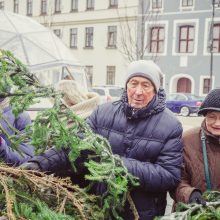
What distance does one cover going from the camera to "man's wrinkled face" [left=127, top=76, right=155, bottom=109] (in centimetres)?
250

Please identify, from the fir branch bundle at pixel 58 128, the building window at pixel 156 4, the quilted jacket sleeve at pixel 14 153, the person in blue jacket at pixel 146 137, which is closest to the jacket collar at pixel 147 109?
the person in blue jacket at pixel 146 137

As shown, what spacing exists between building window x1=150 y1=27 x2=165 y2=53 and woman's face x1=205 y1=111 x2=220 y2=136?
30894 millimetres

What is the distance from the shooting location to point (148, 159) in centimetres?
247

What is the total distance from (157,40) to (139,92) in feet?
102

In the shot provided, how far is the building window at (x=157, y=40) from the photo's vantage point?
109 feet

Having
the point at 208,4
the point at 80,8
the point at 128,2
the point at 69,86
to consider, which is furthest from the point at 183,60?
the point at 69,86

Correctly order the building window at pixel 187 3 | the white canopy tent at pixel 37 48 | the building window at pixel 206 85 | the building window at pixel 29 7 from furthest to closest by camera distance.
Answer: the building window at pixel 29 7 → the building window at pixel 187 3 → the building window at pixel 206 85 → the white canopy tent at pixel 37 48

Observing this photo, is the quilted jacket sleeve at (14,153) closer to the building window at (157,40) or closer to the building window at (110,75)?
the building window at (157,40)

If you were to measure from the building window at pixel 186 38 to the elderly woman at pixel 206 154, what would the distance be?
29893mm

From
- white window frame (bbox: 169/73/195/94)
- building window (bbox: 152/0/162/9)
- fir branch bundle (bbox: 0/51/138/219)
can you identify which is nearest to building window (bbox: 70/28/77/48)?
building window (bbox: 152/0/162/9)

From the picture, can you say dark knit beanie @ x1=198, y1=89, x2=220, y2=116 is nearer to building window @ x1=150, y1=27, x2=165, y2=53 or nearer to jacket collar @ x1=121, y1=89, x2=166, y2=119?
jacket collar @ x1=121, y1=89, x2=166, y2=119

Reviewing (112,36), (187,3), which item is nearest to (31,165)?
(187,3)

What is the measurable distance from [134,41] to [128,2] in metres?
3.05

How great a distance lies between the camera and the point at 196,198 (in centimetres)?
229
